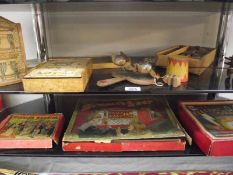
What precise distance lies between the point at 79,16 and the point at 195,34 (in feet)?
1.73

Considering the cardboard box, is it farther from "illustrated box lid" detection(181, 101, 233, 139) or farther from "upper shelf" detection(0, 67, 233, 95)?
"illustrated box lid" detection(181, 101, 233, 139)

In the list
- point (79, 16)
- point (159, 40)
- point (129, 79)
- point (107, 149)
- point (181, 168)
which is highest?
point (79, 16)

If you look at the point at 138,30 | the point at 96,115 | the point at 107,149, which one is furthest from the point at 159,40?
the point at 107,149

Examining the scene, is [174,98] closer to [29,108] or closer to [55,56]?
[55,56]

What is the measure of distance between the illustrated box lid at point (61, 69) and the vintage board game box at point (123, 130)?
0.21m

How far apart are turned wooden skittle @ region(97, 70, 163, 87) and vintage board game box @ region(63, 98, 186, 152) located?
0.17 metres

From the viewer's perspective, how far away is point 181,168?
100 centimetres

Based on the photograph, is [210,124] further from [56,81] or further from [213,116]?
[56,81]

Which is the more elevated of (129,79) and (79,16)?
(79,16)

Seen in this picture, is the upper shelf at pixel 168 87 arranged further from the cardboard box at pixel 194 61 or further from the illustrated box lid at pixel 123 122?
the illustrated box lid at pixel 123 122

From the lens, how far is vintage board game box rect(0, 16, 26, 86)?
0.76m

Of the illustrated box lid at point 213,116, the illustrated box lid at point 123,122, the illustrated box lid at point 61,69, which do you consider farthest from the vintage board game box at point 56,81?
the illustrated box lid at point 213,116

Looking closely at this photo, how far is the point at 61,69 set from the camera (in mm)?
787

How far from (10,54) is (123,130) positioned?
0.46 m
